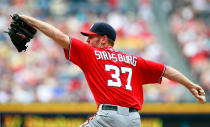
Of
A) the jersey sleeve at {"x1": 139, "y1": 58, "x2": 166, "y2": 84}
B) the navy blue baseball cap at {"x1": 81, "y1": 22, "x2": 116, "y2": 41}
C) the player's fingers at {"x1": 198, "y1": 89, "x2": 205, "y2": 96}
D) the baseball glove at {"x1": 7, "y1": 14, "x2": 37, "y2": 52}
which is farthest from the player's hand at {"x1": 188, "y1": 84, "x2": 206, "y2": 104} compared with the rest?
the baseball glove at {"x1": 7, "y1": 14, "x2": 37, "y2": 52}

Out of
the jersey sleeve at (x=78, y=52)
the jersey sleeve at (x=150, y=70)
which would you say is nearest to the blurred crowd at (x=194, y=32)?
the jersey sleeve at (x=150, y=70)

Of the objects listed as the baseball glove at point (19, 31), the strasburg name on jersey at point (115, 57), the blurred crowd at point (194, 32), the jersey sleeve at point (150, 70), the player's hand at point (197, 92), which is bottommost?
the player's hand at point (197, 92)

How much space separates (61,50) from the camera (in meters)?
10.9

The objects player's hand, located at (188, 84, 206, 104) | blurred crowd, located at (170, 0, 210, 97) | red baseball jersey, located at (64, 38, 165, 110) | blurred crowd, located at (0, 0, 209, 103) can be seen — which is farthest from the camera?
blurred crowd, located at (170, 0, 210, 97)

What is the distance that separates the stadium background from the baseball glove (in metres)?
3.84

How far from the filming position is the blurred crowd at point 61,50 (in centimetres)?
950

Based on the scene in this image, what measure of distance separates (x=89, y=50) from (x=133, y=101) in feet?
2.44

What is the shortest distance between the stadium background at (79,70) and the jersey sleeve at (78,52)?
12.2 ft

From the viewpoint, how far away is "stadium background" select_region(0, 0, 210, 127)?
8.09 meters

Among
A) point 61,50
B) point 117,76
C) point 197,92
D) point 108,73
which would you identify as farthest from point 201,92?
point 61,50

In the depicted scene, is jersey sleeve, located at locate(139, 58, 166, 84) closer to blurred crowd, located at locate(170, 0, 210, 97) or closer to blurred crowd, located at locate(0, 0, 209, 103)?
blurred crowd, located at locate(0, 0, 209, 103)

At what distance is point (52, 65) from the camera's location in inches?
410

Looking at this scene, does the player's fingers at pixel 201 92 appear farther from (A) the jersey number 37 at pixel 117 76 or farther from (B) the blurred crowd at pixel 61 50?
(B) the blurred crowd at pixel 61 50

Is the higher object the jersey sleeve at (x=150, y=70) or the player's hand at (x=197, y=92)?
the jersey sleeve at (x=150, y=70)
